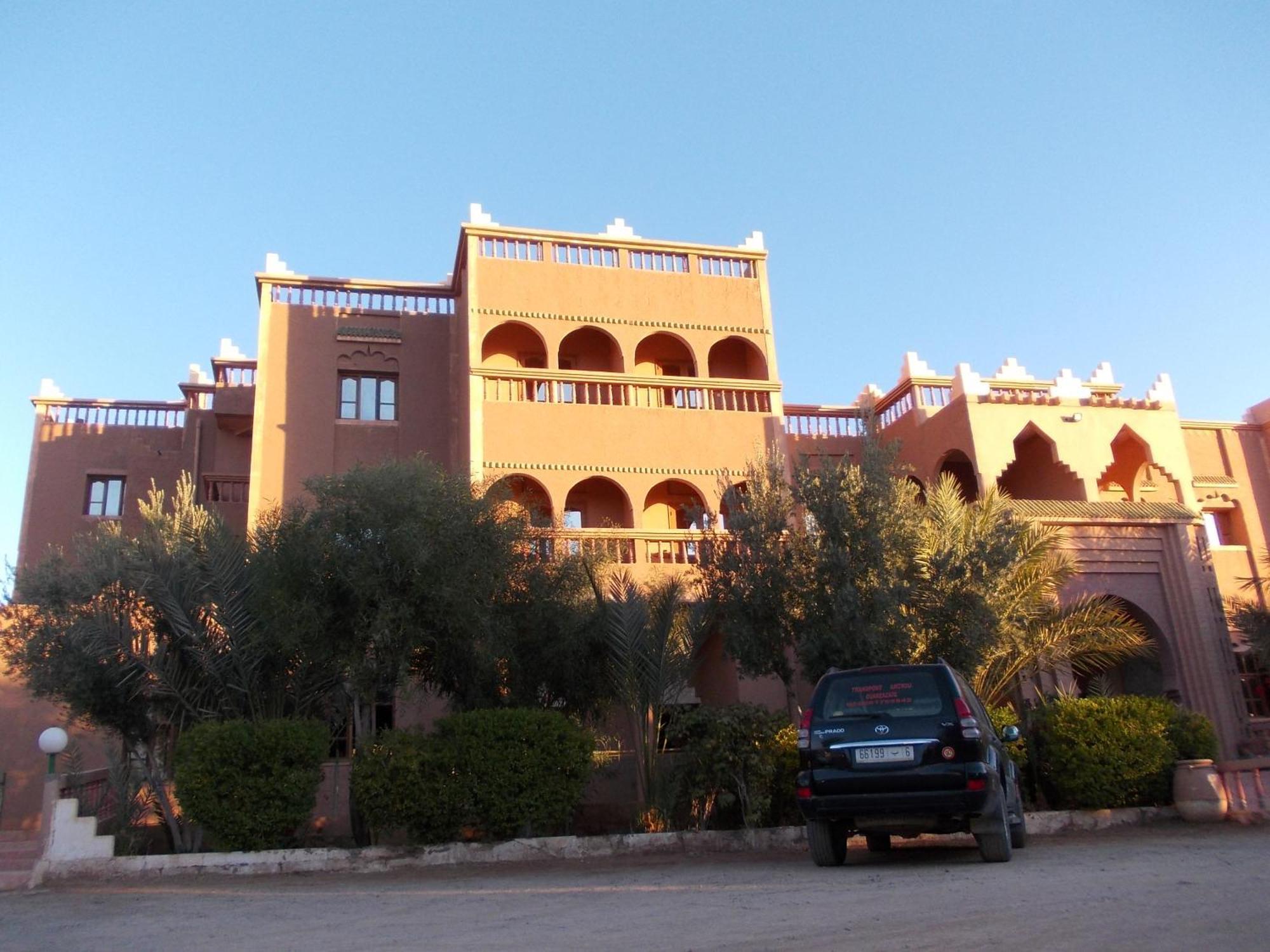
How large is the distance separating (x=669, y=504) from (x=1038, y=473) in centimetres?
763

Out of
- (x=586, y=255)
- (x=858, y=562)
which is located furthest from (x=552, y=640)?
(x=586, y=255)

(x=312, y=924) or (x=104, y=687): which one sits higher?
(x=104, y=687)

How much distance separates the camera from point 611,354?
2253cm

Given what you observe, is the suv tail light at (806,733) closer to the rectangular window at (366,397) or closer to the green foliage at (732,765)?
the green foliage at (732,765)

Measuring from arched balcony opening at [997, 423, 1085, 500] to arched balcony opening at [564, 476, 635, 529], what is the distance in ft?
25.5

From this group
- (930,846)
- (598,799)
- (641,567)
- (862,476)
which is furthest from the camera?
(641,567)

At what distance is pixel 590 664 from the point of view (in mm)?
14203

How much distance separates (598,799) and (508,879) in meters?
5.98

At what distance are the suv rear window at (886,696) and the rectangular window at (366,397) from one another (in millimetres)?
14694

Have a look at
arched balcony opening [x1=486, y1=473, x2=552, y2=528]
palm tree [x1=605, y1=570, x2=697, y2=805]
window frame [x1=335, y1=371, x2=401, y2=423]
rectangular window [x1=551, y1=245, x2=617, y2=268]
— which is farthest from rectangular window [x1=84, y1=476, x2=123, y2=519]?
palm tree [x1=605, y1=570, x2=697, y2=805]

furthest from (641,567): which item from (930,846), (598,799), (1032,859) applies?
(1032,859)

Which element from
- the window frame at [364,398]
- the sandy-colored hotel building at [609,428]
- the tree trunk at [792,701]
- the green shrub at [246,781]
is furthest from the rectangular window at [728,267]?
the green shrub at [246,781]

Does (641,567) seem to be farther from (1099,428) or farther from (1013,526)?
(1099,428)

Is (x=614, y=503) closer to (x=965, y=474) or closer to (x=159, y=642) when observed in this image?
(x=965, y=474)
